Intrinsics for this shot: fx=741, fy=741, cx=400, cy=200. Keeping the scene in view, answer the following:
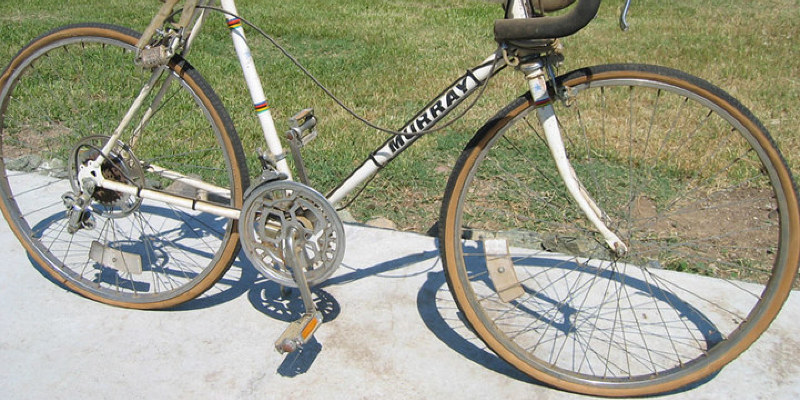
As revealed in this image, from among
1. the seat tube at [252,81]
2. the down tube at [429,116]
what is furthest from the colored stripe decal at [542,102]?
the seat tube at [252,81]

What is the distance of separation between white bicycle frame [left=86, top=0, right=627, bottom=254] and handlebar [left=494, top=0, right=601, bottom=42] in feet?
0.28

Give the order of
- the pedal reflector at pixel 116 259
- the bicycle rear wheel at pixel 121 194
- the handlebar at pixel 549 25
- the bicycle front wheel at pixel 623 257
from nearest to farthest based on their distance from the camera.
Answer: the handlebar at pixel 549 25
the bicycle front wheel at pixel 623 257
the bicycle rear wheel at pixel 121 194
the pedal reflector at pixel 116 259

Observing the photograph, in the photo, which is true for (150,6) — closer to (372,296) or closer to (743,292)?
(372,296)

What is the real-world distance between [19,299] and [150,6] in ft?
18.3

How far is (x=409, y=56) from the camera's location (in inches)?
245

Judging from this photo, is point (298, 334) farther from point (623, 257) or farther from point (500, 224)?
point (500, 224)

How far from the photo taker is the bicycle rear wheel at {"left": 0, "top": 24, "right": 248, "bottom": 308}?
2.74 m

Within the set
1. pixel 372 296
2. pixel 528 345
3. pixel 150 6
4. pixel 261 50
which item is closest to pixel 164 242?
pixel 372 296

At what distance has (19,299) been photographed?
9.77 ft

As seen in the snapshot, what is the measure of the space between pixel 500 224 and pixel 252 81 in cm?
159

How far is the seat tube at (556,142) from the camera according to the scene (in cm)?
232

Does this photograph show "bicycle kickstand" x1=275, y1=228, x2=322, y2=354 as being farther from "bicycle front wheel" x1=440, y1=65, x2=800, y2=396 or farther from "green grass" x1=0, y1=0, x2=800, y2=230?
"green grass" x1=0, y1=0, x2=800, y2=230

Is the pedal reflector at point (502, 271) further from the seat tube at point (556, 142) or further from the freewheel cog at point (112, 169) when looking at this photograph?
the freewheel cog at point (112, 169)

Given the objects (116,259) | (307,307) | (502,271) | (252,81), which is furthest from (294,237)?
(116,259)
